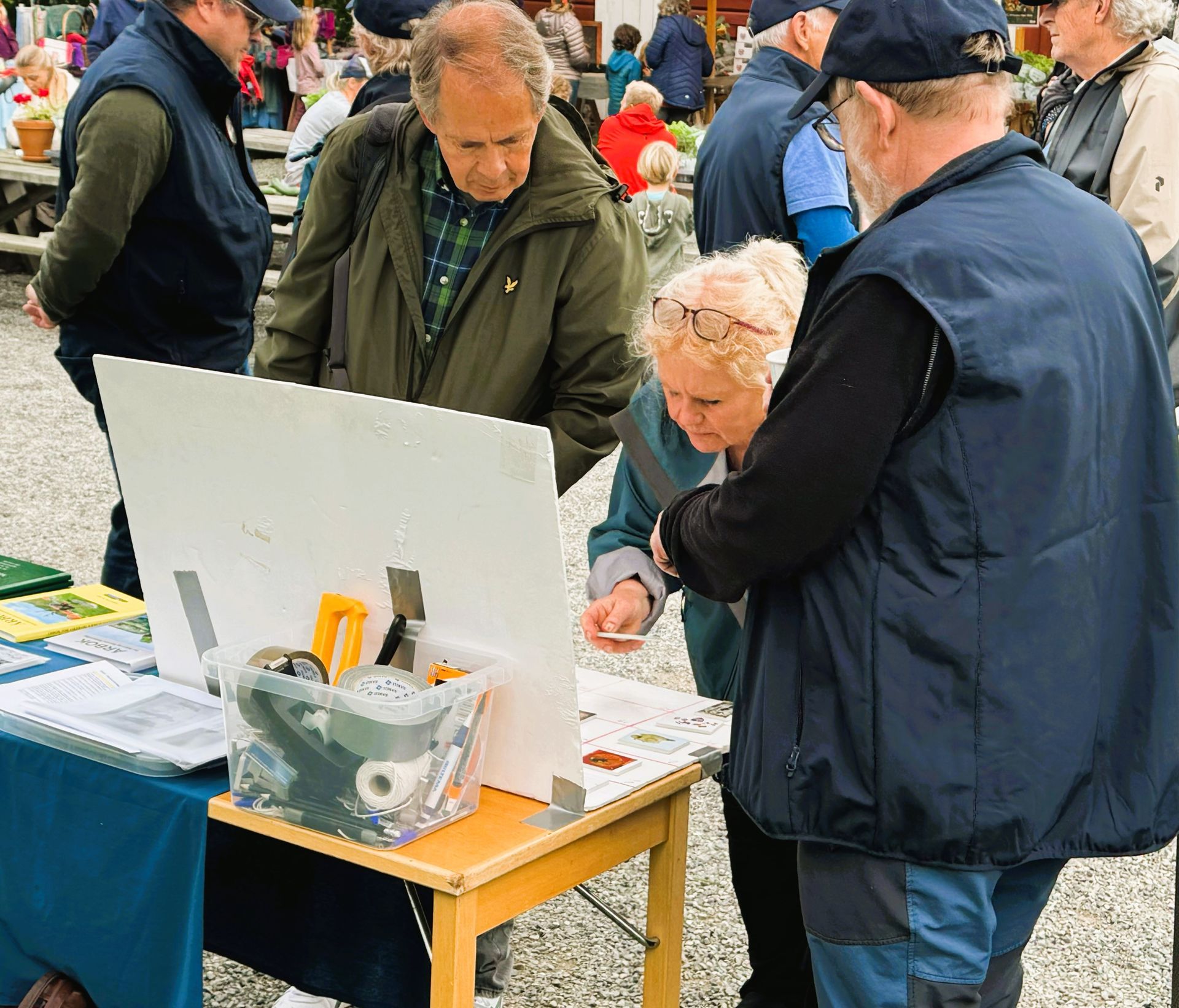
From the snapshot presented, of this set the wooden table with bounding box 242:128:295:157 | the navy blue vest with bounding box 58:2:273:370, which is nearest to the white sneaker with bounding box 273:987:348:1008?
the navy blue vest with bounding box 58:2:273:370

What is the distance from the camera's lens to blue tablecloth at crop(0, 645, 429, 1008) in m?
1.69

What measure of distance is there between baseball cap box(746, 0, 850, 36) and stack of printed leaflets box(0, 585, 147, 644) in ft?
6.68

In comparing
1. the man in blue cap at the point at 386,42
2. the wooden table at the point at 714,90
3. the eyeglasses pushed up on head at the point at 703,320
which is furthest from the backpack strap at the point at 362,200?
the wooden table at the point at 714,90

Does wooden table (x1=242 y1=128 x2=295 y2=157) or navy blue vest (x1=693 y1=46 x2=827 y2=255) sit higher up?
navy blue vest (x1=693 y1=46 x2=827 y2=255)

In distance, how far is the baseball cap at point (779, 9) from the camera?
3426 mm

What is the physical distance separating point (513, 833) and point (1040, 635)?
0.59 m

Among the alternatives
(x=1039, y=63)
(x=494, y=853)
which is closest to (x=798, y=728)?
(x=494, y=853)

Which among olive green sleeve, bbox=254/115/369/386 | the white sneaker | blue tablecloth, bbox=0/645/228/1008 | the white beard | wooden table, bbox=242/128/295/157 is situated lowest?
the white sneaker

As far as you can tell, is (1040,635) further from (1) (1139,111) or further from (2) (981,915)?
(1) (1139,111)

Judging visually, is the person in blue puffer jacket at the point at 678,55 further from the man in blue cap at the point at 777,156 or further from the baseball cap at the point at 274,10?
the baseball cap at the point at 274,10

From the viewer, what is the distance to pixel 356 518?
1.62 metres

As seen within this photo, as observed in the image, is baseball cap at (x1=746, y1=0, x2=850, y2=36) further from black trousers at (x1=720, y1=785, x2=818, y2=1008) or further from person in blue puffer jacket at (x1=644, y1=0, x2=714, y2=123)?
person in blue puffer jacket at (x1=644, y1=0, x2=714, y2=123)

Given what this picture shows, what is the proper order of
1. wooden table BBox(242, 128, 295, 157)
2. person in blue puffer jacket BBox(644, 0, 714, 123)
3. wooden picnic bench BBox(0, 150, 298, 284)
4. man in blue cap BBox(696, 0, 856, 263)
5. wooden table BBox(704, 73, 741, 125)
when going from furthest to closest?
1. wooden table BBox(704, 73, 741, 125)
2. person in blue puffer jacket BBox(644, 0, 714, 123)
3. wooden table BBox(242, 128, 295, 157)
4. wooden picnic bench BBox(0, 150, 298, 284)
5. man in blue cap BBox(696, 0, 856, 263)

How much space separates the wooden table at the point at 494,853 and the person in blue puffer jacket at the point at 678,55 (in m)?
10.0
